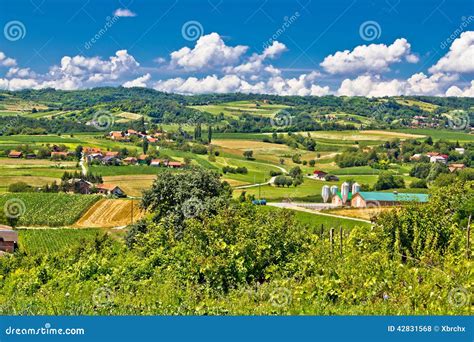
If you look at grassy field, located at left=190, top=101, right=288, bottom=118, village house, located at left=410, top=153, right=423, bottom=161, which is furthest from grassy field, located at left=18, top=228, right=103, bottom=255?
village house, located at left=410, top=153, right=423, bottom=161

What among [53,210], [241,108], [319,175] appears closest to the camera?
[319,175]

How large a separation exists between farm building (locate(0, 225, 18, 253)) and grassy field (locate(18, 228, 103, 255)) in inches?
20.9

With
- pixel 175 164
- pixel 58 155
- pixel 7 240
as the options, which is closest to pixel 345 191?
pixel 175 164

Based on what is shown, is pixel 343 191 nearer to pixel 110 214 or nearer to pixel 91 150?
pixel 110 214

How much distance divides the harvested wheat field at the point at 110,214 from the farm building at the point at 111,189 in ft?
1.57

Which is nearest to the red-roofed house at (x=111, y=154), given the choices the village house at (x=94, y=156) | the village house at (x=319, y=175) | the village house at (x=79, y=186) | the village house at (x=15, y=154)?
the village house at (x=94, y=156)

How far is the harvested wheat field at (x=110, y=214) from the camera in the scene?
58.8ft

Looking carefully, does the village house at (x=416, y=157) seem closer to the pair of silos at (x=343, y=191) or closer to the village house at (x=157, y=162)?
the pair of silos at (x=343, y=191)

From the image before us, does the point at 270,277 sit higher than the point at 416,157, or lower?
lower

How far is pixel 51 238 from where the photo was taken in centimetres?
2069

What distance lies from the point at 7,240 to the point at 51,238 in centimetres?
325

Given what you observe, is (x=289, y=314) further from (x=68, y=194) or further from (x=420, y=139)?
(x=420, y=139)

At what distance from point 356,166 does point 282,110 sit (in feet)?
30.2

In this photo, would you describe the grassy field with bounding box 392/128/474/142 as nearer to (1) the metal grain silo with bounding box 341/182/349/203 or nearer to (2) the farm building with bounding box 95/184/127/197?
(1) the metal grain silo with bounding box 341/182/349/203
